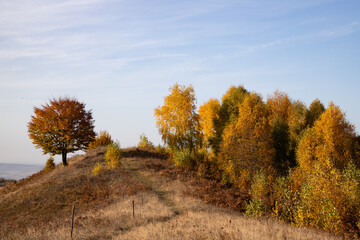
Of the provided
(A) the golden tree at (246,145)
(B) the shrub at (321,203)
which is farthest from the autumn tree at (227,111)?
(B) the shrub at (321,203)

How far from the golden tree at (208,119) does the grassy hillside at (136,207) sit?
8752 millimetres

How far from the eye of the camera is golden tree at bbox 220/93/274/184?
37.9 meters

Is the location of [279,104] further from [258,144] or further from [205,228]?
[205,228]

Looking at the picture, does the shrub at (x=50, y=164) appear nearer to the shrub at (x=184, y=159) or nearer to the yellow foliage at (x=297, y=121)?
the shrub at (x=184, y=159)

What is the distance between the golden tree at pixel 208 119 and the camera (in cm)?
4906

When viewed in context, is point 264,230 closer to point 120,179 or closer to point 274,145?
point 120,179

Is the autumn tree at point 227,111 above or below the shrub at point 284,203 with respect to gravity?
above

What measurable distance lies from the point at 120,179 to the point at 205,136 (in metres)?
21.2

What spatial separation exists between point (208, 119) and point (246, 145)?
1616 cm

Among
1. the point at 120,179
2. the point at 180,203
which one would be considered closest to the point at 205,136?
the point at 120,179

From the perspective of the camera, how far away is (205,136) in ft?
170

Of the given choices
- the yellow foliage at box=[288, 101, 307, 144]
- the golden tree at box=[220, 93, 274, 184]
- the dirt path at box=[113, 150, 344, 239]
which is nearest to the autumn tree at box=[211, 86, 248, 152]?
the golden tree at box=[220, 93, 274, 184]

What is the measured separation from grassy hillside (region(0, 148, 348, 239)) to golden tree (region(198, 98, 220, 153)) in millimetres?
8752

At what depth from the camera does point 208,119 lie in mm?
53875
